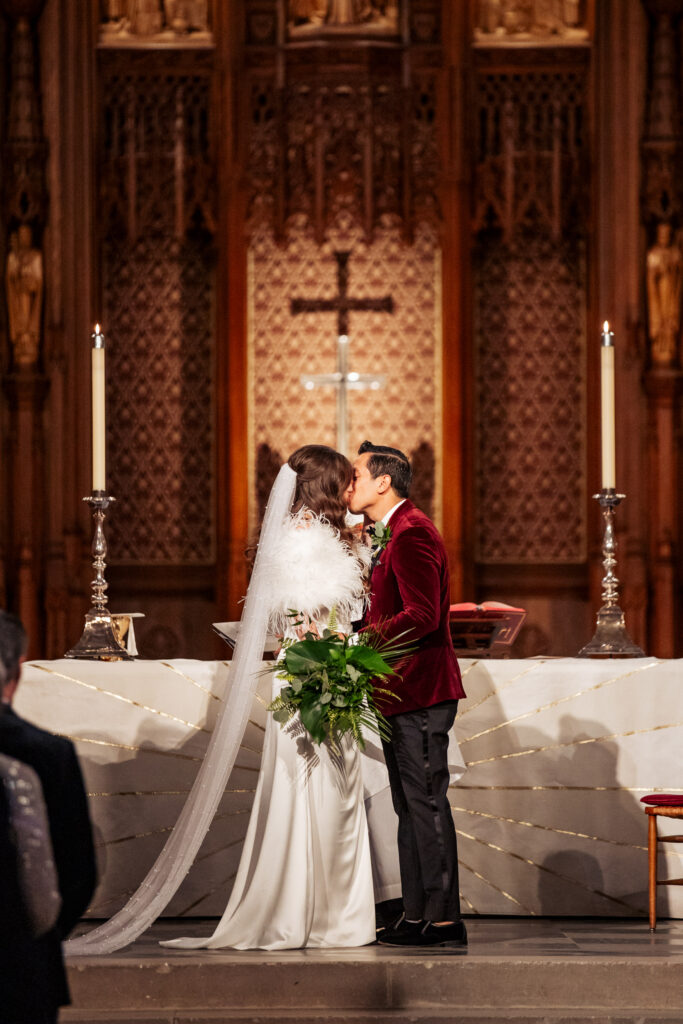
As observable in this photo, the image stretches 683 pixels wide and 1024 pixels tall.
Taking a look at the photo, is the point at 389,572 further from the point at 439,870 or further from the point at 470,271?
the point at 470,271

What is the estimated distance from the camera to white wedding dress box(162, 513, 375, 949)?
4648 millimetres

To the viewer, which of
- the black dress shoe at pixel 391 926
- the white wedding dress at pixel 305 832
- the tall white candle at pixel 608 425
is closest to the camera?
the white wedding dress at pixel 305 832

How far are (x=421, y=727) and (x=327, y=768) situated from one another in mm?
336

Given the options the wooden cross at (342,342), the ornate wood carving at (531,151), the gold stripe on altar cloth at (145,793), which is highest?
the ornate wood carving at (531,151)

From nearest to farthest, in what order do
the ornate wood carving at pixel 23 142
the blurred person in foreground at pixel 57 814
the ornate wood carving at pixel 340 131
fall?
the blurred person in foreground at pixel 57 814
the ornate wood carving at pixel 23 142
the ornate wood carving at pixel 340 131

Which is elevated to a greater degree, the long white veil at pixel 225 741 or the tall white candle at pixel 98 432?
the tall white candle at pixel 98 432

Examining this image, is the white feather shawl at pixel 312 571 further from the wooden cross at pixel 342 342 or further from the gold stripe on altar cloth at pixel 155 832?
the wooden cross at pixel 342 342

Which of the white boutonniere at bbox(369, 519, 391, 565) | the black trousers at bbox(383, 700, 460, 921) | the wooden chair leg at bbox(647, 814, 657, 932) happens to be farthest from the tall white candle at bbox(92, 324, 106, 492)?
the wooden chair leg at bbox(647, 814, 657, 932)

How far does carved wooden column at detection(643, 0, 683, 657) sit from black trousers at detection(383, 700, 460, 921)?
11.7 ft

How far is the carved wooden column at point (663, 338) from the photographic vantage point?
8.05m

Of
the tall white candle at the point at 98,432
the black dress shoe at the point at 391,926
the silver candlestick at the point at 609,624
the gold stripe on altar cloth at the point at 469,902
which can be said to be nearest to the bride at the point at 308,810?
the black dress shoe at the point at 391,926

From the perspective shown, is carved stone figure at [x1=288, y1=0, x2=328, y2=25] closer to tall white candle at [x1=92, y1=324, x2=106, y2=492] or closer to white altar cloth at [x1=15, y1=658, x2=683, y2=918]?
tall white candle at [x1=92, y1=324, x2=106, y2=492]

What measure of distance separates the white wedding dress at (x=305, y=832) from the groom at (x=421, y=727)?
14 cm

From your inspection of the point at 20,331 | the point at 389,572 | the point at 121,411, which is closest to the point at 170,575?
the point at 121,411
